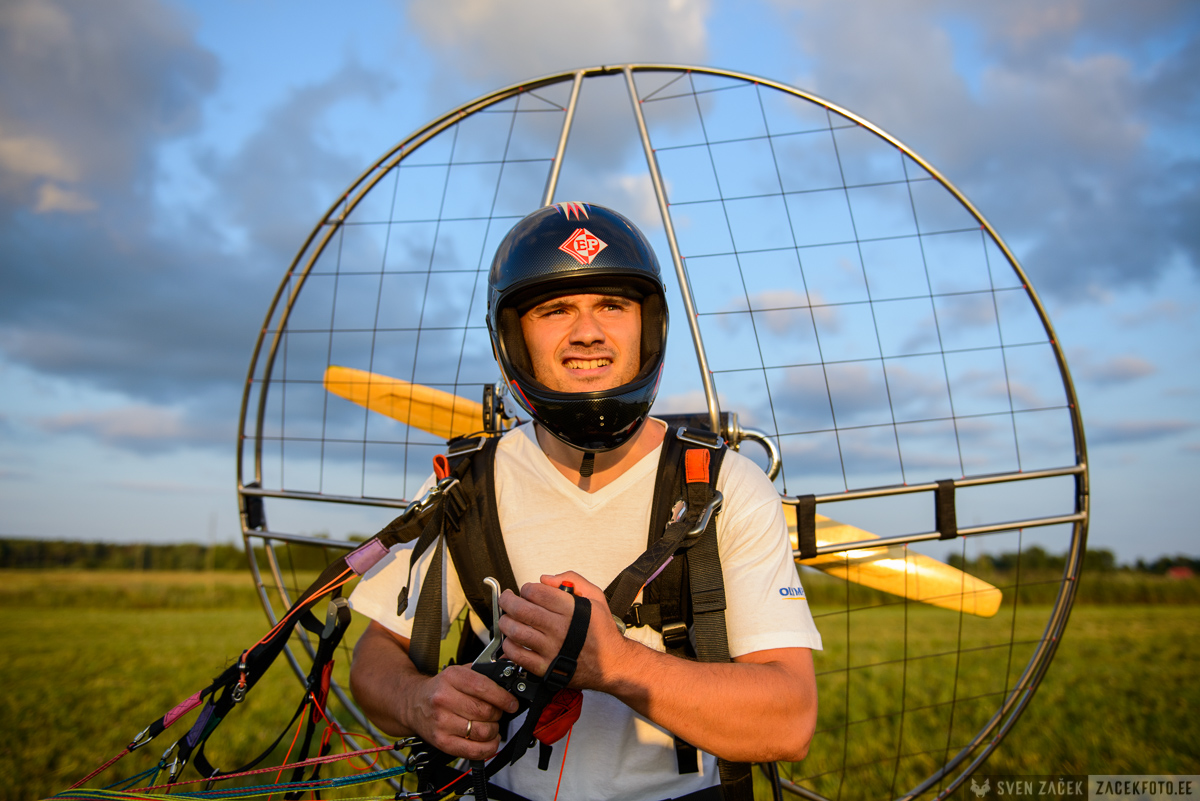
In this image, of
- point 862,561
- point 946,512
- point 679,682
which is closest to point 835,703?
point 862,561

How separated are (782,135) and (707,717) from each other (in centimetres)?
307

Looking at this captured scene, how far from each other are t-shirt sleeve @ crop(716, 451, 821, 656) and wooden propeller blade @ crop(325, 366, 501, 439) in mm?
1859

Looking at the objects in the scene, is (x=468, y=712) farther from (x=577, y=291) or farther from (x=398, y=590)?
(x=577, y=291)

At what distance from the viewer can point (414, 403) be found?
362 centimetres

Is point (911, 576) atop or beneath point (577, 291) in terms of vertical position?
beneath

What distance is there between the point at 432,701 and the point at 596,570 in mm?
670

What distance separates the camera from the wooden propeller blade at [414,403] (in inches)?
141

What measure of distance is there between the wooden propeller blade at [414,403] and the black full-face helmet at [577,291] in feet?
4.16

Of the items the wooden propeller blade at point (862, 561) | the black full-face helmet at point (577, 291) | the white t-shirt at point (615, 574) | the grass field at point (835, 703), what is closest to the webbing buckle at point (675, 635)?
the white t-shirt at point (615, 574)

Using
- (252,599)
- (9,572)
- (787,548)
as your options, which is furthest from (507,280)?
(9,572)

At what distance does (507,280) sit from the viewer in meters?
2.28

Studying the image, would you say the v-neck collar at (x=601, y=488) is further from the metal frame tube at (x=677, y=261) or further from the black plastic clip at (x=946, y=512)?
the black plastic clip at (x=946, y=512)

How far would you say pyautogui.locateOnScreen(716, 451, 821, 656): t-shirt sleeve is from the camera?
1.88 m

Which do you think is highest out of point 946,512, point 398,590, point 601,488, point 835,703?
point 601,488
